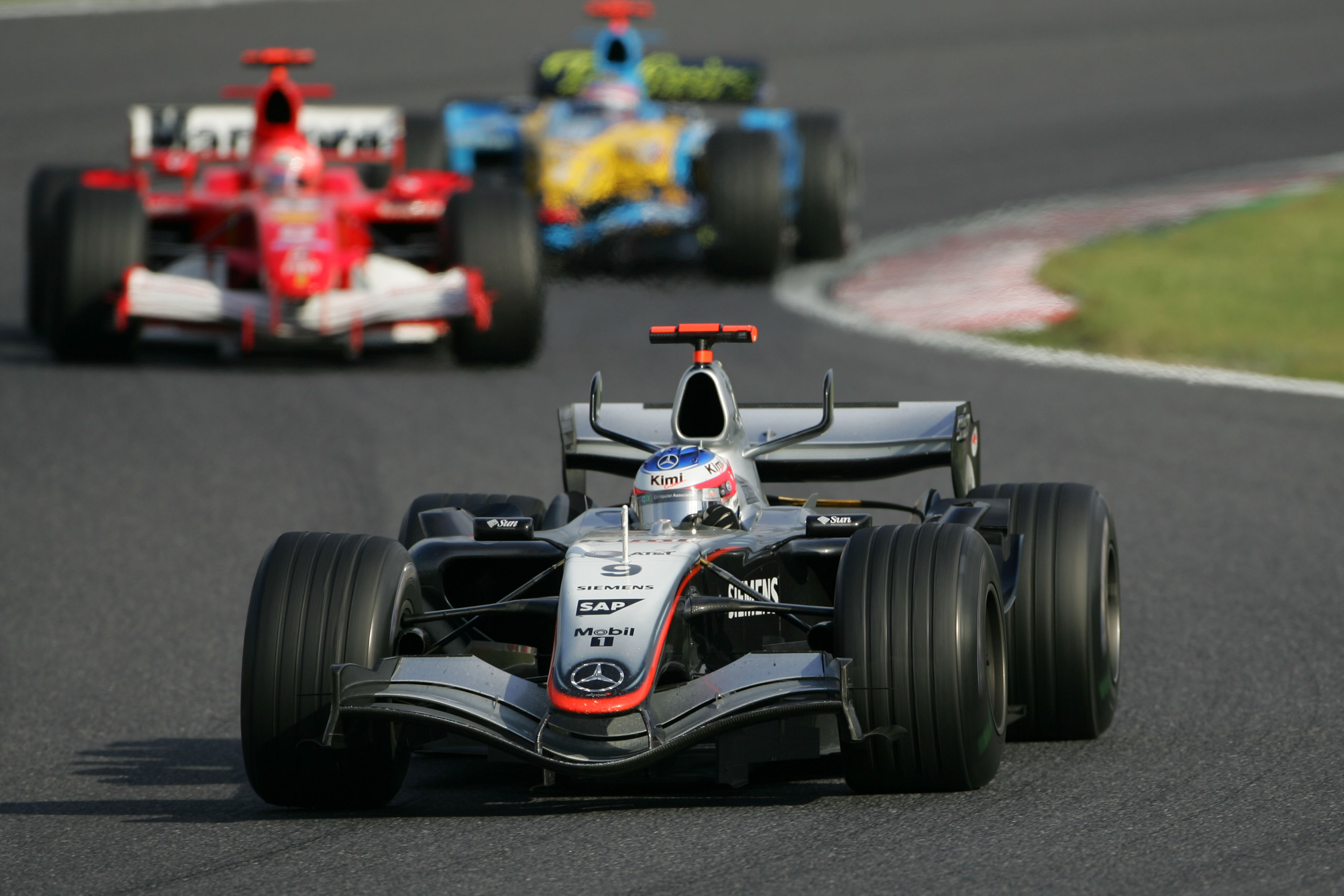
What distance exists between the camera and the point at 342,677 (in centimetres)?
630

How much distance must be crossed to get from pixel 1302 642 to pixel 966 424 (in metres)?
1.74

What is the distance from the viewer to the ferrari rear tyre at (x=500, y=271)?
1569cm

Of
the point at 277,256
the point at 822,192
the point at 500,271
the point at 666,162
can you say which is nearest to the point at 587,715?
the point at 277,256

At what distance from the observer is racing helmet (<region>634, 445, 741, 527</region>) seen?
24.1 feet

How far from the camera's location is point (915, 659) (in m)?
6.25

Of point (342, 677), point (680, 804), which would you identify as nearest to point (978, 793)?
point (680, 804)

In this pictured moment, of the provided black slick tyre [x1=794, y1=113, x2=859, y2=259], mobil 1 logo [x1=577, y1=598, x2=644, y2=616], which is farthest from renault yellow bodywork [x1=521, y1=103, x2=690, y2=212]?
mobil 1 logo [x1=577, y1=598, x2=644, y2=616]

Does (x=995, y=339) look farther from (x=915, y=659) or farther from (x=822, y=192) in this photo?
(x=915, y=659)

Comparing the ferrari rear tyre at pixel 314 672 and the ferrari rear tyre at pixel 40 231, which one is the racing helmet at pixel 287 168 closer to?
the ferrari rear tyre at pixel 40 231

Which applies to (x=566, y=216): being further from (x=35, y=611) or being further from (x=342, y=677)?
(x=342, y=677)

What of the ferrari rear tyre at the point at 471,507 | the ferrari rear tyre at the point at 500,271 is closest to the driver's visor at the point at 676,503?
the ferrari rear tyre at the point at 471,507

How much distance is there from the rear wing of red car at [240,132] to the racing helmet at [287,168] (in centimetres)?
98

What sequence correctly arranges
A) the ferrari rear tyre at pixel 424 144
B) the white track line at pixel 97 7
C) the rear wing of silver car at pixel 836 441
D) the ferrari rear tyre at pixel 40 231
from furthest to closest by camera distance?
the white track line at pixel 97 7, the ferrari rear tyre at pixel 424 144, the ferrari rear tyre at pixel 40 231, the rear wing of silver car at pixel 836 441

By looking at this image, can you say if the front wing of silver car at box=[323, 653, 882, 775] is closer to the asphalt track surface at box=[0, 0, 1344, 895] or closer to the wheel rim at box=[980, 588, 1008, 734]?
the asphalt track surface at box=[0, 0, 1344, 895]
